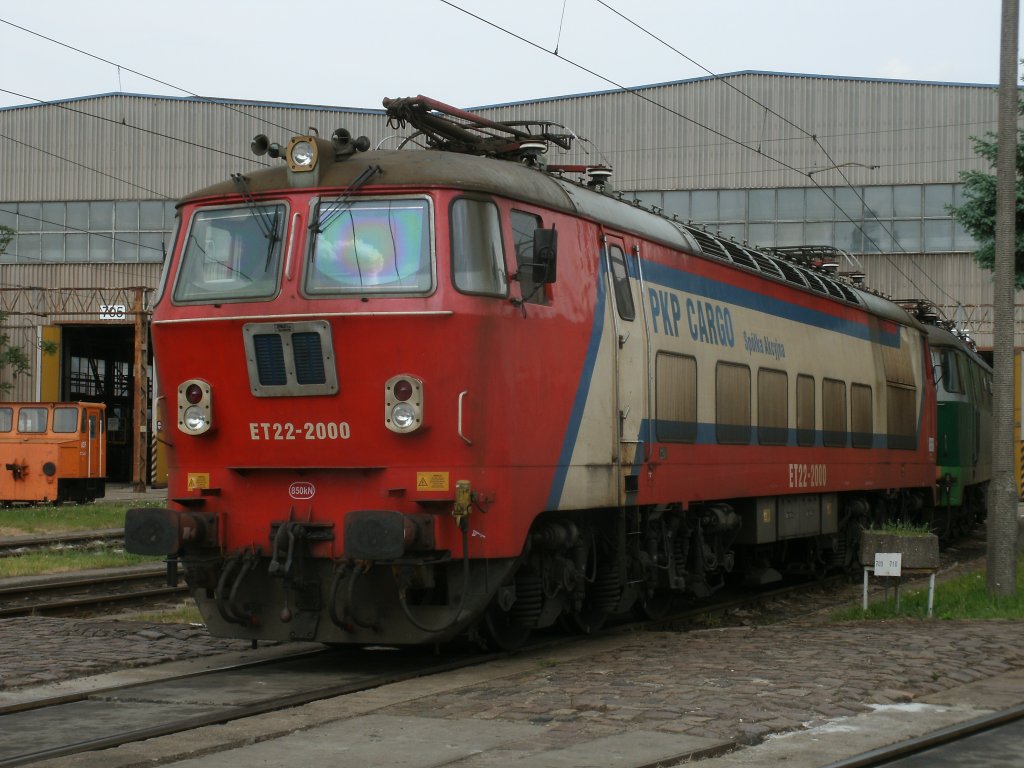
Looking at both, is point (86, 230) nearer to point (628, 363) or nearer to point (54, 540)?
point (54, 540)

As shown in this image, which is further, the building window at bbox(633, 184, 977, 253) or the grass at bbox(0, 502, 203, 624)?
the building window at bbox(633, 184, 977, 253)

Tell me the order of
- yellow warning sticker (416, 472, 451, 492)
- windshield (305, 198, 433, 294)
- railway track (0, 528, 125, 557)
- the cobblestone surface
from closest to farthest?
the cobblestone surface, yellow warning sticker (416, 472, 451, 492), windshield (305, 198, 433, 294), railway track (0, 528, 125, 557)

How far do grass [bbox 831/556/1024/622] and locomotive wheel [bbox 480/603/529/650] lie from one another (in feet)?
12.8

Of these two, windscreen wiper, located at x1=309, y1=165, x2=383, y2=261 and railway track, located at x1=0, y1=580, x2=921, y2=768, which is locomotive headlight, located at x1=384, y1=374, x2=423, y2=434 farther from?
railway track, located at x1=0, y1=580, x2=921, y2=768

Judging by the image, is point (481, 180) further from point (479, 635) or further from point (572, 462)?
point (479, 635)

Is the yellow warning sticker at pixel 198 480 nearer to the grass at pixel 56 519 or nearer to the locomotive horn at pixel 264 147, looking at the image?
the locomotive horn at pixel 264 147

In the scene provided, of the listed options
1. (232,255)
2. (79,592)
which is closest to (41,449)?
(79,592)

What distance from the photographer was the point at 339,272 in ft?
32.9

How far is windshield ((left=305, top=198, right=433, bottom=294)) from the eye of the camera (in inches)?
390

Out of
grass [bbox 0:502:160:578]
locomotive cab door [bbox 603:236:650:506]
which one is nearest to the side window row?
locomotive cab door [bbox 603:236:650:506]

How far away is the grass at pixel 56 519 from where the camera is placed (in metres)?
27.3

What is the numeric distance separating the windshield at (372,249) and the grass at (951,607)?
6.06 meters

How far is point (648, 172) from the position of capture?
155 ft

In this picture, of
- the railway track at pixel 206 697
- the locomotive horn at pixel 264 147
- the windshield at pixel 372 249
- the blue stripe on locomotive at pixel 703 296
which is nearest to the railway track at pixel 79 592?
the railway track at pixel 206 697
